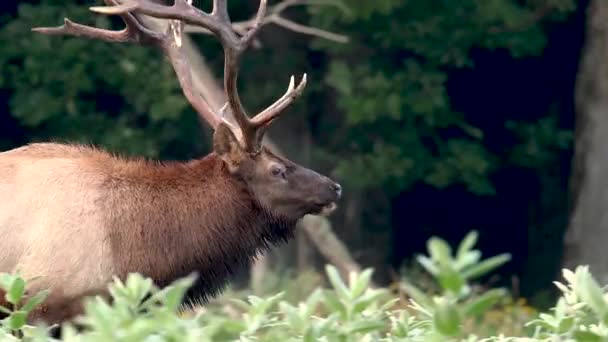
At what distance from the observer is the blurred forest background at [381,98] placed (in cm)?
1364

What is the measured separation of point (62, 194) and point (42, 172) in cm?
15

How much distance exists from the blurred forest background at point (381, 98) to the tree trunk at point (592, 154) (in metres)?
0.01

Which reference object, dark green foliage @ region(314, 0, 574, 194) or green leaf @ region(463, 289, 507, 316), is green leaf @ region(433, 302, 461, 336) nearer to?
green leaf @ region(463, 289, 507, 316)

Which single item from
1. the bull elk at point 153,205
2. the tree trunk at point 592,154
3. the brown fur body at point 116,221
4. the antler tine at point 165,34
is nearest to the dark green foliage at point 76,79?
the tree trunk at point 592,154

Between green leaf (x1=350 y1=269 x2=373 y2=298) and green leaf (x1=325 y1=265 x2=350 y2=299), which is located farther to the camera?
green leaf (x1=350 y1=269 x2=373 y2=298)

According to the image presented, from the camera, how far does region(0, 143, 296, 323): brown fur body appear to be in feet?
20.4

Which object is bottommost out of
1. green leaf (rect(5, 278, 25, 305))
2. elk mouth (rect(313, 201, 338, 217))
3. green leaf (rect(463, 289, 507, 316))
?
elk mouth (rect(313, 201, 338, 217))

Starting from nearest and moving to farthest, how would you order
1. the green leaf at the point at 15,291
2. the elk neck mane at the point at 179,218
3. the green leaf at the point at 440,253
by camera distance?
the green leaf at the point at 440,253 < the green leaf at the point at 15,291 < the elk neck mane at the point at 179,218

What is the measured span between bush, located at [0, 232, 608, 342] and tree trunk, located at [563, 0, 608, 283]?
33.5 ft

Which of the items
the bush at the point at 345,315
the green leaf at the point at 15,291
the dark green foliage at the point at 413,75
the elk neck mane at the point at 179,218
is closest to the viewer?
the bush at the point at 345,315

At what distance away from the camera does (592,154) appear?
1390 centimetres

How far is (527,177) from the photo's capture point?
52.5 ft

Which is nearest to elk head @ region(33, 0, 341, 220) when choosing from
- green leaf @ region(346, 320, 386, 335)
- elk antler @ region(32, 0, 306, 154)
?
elk antler @ region(32, 0, 306, 154)

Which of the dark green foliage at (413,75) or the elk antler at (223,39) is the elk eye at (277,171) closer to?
the elk antler at (223,39)
